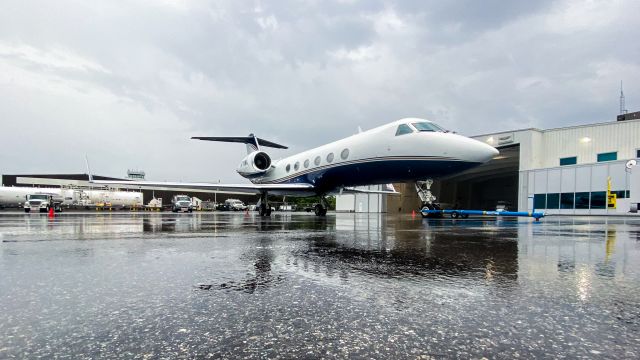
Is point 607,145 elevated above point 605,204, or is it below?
above

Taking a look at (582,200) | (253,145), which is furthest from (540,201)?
(253,145)

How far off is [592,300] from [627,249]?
4328 millimetres

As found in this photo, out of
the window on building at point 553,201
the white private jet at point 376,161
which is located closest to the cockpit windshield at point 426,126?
the white private jet at point 376,161

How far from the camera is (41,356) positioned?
1689mm

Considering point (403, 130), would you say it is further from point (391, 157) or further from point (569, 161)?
point (569, 161)

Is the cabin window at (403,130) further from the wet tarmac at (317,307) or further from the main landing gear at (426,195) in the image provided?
the wet tarmac at (317,307)

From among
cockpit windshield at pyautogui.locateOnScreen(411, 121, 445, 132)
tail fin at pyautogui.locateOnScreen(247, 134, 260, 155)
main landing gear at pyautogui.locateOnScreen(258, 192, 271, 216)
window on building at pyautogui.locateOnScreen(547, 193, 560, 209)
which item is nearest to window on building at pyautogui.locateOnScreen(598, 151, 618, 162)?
window on building at pyautogui.locateOnScreen(547, 193, 560, 209)

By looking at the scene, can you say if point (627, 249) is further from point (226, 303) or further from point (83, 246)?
point (83, 246)

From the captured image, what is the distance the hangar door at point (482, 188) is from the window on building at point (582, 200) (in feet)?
52.7

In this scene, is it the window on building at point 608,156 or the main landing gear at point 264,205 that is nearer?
the main landing gear at point 264,205

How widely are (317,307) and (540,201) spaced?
3966 cm

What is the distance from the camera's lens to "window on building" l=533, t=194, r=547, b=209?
35.7 metres

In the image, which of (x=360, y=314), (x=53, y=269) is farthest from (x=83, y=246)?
(x=360, y=314)

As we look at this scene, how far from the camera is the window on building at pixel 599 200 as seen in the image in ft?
104
